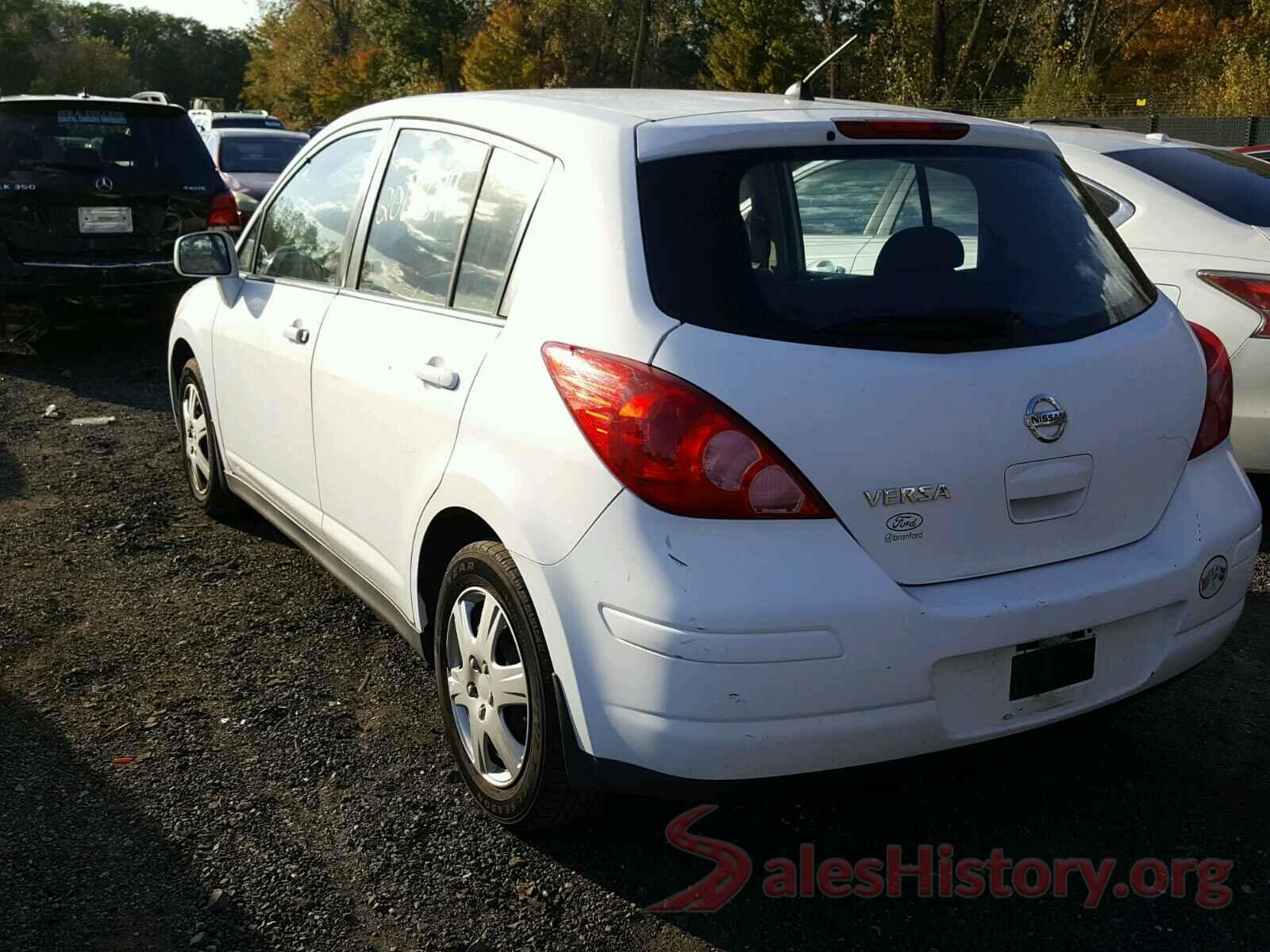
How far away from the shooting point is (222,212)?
9562mm

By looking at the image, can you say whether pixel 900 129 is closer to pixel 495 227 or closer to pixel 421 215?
pixel 495 227

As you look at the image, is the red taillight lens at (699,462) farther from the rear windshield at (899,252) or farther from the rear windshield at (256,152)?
the rear windshield at (256,152)

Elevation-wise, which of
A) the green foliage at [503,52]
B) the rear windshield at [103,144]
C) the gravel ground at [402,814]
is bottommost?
the gravel ground at [402,814]

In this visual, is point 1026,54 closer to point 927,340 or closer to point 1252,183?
point 1252,183

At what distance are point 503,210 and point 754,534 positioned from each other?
1.16 m

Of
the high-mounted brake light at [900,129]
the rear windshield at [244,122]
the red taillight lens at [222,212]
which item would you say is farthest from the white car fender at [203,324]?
the rear windshield at [244,122]

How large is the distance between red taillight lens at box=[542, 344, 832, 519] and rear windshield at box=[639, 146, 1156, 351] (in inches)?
7.5

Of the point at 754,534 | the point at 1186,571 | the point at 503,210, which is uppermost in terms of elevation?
the point at 503,210

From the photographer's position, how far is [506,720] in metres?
3.04

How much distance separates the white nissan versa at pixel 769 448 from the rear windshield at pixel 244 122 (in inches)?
889

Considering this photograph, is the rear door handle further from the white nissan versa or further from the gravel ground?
the gravel ground

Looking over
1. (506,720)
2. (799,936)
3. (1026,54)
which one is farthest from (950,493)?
(1026,54)

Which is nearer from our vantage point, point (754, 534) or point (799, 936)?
point (754, 534)

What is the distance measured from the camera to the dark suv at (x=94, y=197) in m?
8.56
